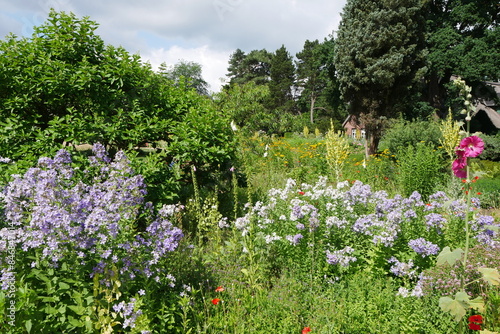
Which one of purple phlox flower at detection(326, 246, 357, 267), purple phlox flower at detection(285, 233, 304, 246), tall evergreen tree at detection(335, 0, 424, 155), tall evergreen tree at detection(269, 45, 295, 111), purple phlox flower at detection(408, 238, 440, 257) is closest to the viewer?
purple phlox flower at detection(408, 238, 440, 257)

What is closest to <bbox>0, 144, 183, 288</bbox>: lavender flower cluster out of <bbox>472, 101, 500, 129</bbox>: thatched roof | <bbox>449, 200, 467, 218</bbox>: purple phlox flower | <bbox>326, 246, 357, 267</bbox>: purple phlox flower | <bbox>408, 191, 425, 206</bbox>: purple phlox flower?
<bbox>326, 246, 357, 267</bbox>: purple phlox flower

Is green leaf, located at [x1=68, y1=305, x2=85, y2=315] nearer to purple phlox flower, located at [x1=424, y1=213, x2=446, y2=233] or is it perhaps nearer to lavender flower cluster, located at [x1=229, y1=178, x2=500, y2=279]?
lavender flower cluster, located at [x1=229, y1=178, x2=500, y2=279]

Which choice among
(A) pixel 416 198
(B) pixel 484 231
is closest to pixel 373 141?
(A) pixel 416 198

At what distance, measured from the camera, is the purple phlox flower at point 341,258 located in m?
3.52

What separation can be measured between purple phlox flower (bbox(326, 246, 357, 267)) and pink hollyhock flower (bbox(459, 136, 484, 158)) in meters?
1.65

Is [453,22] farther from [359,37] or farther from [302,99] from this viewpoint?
[302,99]

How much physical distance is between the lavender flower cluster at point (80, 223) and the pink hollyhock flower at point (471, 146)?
237cm

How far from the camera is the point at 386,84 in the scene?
17141 mm

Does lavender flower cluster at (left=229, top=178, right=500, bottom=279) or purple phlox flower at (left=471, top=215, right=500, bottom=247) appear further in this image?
lavender flower cluster at (left=229, top=178, right=500, bottom=279)

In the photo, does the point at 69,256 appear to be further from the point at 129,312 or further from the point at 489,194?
the point at 489,194

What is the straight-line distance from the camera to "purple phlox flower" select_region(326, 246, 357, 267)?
352 centimetres

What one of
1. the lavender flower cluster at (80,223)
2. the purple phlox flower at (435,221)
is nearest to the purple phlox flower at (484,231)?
the purple phlox flower at (435,221)

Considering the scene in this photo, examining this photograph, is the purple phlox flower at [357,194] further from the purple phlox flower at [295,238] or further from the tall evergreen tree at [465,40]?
the tall evergreen tree at [465,40]

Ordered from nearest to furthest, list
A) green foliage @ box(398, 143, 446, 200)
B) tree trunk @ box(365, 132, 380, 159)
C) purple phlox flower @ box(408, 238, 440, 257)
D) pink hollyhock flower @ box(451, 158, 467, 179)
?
pink hollyhock flower @ box(451, 158, 467, 179) → purple phlox flower @ box(408, 238, 440, 257) → green foliage @ box(398, 143, 446, 200) → tree trunk @ box(365, 132, 380, 159)
